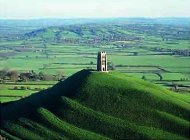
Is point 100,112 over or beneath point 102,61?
beneath

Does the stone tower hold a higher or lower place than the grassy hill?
higher

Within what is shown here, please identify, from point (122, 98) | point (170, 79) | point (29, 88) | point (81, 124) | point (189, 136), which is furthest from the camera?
point (170, 79)

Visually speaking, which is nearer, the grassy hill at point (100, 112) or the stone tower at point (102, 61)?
the grassy hill at point (100, 112)

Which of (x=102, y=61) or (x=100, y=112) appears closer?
(x=100, y=112)

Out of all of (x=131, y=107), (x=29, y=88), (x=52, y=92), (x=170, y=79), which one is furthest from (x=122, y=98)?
(x=170, y=79)

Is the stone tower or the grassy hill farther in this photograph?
the stone tower

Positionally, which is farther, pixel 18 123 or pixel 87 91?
pixel 87 91

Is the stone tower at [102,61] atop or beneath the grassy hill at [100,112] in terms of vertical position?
atop

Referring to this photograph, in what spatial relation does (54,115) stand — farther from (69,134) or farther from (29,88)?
(29,88)
